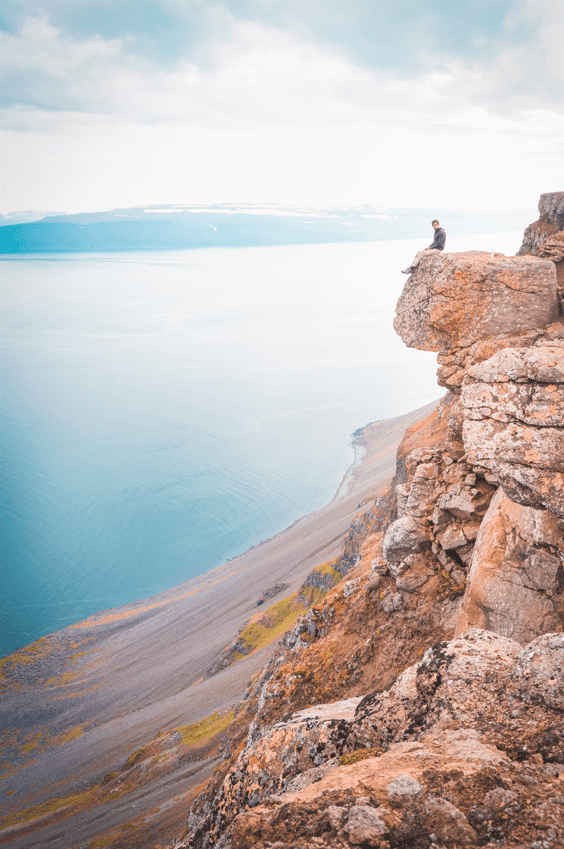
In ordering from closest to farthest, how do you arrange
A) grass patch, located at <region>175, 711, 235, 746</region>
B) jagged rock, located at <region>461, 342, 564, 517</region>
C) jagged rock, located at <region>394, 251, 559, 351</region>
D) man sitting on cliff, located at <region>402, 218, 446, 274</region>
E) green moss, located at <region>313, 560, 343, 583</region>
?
jagged rock, located at <region>461, 342, 564, 517</region> → jagged rock, located at <region>394, 251, 559, 351</region> → man sitting on cliff, located at <region>402, 218, 446, 274</region> → grass patch, located at <region>175, 711, 235, 746</region> → green moss, located at <region>313, 560, 343, 583</region>

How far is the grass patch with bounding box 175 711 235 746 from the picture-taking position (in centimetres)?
6225

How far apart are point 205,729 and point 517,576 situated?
65505mm

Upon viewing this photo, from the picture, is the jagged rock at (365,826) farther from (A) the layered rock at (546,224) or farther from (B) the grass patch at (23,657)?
(B) the grass patch at (23,657)

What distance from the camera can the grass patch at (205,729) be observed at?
62250 millimetres

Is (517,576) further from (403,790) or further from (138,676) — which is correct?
(138,676)

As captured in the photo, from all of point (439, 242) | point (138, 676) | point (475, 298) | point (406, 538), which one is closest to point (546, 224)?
point (439, 242)

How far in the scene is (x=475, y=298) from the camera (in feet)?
60.0

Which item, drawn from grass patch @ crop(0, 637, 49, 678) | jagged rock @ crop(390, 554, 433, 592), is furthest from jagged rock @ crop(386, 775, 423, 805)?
grass patch @ crop(0, 637, 49, 678)

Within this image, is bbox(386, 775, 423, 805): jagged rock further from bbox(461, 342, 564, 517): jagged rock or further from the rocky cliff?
bbox(461, 342, 564, 517): jagged rock

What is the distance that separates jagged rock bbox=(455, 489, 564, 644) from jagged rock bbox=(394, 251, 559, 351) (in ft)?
22.4

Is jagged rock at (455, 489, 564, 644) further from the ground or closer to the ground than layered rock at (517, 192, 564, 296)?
closer to the ground

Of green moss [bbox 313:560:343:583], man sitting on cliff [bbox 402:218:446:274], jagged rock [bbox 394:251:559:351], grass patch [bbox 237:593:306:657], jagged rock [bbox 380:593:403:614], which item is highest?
man sitting on cliff [bbox 402:218:446:274]

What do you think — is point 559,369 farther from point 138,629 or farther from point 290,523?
point 290,523

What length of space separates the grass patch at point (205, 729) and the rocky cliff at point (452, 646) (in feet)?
152
